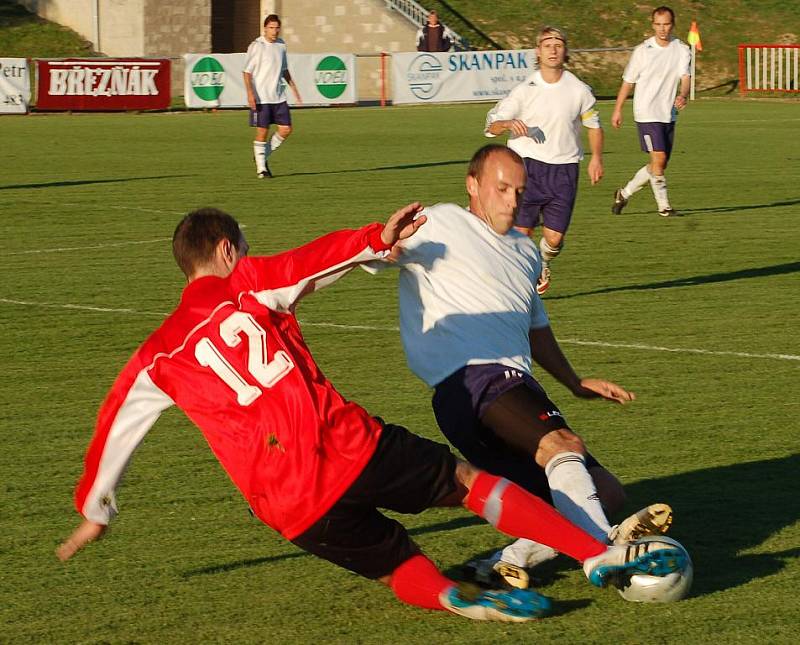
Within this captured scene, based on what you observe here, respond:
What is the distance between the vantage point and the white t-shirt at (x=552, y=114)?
11.5 metres

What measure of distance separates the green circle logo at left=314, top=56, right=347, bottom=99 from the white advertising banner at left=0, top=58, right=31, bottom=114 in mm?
7408

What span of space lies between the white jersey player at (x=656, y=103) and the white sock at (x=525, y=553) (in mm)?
11717

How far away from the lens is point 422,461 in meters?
4.73

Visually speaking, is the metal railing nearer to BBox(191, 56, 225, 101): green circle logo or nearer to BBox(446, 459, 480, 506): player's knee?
BBox(191, 56, 225, 101): green circle logo

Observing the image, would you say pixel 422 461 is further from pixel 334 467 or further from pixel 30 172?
pixel 30 172

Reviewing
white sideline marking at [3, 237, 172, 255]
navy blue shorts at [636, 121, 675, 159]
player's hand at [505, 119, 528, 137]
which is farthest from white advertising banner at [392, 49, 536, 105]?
player's hand at [505, 119, 528, 137]

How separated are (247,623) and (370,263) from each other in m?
1.24

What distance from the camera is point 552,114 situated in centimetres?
1145

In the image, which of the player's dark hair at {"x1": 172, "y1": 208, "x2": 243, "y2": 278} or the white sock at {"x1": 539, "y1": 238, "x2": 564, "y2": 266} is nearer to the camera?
the player's dark hair at {"x1": 172, "y1": 208, "x2": 243, "y2": 278}

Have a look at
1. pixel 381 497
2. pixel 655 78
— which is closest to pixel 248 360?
pixel 381 497

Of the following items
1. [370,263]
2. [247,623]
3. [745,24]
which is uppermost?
[745,24]

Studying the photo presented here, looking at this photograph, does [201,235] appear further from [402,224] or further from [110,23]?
[110,23]

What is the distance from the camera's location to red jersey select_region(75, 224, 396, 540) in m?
4.50

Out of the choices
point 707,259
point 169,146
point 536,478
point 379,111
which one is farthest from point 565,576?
point 379,111
